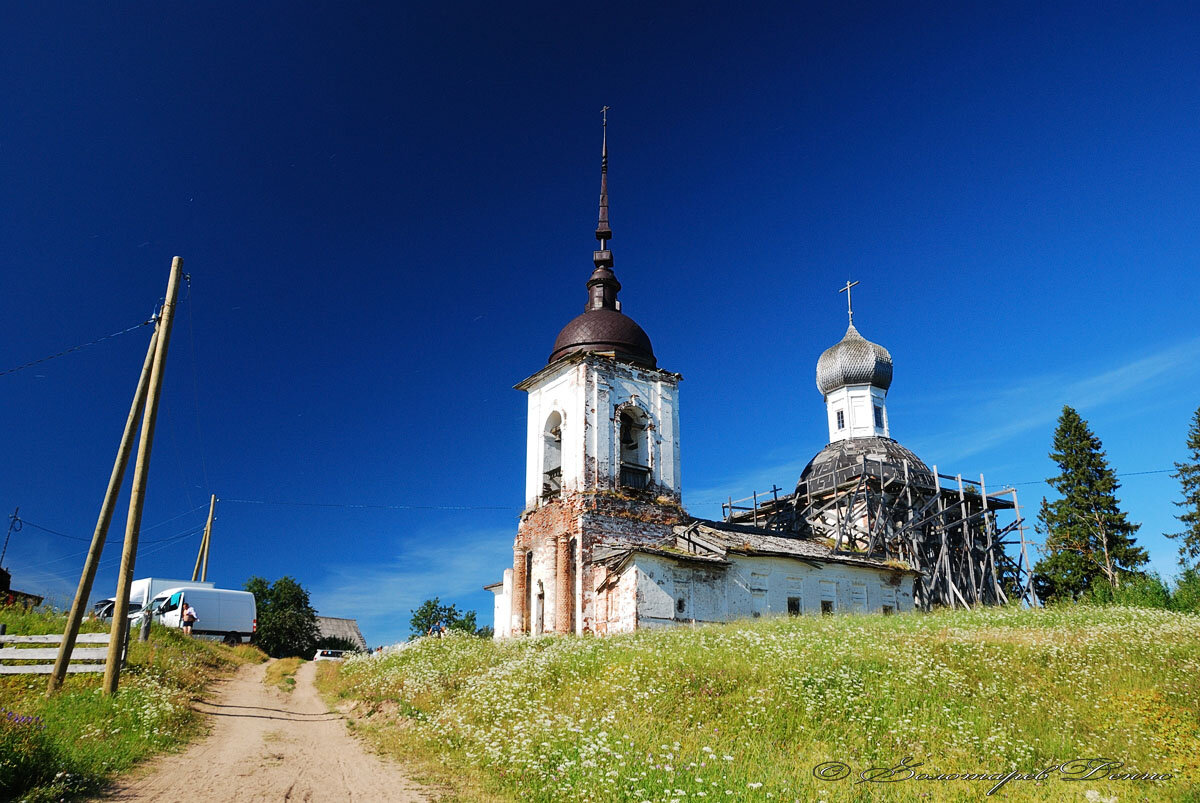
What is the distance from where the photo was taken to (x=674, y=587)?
22.5 meters

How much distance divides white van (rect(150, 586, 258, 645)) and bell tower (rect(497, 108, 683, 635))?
370 inches

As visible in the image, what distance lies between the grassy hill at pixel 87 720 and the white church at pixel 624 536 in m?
10.3

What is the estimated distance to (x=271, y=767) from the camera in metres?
9.68

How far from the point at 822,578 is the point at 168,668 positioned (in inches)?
762

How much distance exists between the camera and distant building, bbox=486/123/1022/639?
76.3 feet

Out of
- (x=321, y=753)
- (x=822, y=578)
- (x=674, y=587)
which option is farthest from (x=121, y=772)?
(x=822, y=578)

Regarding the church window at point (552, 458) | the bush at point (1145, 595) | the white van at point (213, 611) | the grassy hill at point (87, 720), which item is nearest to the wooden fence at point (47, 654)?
the grassy hill at point (87, 720)

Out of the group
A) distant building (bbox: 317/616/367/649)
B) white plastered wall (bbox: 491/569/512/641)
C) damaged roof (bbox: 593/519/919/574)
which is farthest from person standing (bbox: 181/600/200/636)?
distant building (bbox: 317/616/367/649)

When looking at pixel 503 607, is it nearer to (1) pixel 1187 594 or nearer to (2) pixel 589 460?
(2) pixel 589 460

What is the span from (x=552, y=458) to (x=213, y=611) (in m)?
13.1

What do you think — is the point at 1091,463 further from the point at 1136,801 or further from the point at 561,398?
the point at 1136,801

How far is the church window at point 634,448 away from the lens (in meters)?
26.4

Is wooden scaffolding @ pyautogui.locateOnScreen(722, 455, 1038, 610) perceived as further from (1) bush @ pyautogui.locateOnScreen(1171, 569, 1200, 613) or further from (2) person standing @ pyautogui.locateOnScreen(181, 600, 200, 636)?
(2) person standing @ pyautogui.locateOnScreen(181, 600, 200, 636)

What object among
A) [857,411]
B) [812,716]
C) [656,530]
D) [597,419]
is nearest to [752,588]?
[656,530]
